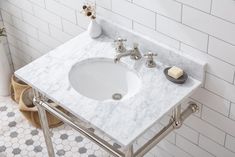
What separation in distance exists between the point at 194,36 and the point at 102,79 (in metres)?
0.51

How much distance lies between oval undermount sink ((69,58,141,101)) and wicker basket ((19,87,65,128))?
85 centimetres

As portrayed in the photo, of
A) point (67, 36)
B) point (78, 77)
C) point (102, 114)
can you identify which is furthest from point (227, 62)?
point (67, 36)

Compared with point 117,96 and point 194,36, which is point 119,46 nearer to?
point 117,96

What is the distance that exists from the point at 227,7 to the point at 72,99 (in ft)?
2.40

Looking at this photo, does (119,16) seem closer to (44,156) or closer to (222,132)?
(222,132)

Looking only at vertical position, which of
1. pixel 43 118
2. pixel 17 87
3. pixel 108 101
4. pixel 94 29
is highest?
pixel 94 29

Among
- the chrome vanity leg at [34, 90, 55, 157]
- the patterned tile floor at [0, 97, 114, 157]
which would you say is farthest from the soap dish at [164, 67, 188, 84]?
the patterned tile floor at [0, 97, 114, 157]

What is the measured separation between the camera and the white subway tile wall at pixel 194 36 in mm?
1874

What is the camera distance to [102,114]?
1893 mm

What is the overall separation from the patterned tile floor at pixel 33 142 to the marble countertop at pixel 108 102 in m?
0.83

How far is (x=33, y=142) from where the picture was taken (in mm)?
2945

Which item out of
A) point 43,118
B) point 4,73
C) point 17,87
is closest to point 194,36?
point 43,118

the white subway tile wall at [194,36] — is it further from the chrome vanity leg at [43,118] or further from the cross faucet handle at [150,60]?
the chrome vanity leg at [43,118]

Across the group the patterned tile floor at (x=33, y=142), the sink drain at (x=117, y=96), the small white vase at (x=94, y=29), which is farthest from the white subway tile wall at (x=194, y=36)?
the patterned tile floor at (x=33, y=142)
